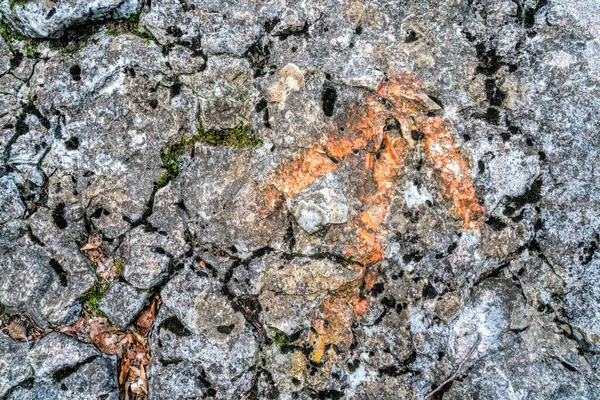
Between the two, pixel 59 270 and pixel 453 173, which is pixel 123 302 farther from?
pixel 453 173

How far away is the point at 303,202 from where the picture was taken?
8.80 ft

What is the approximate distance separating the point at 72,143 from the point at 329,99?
5.76 ft

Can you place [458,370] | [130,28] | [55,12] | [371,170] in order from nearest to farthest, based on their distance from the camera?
1. [458,370]
2. [371,170]
3. [55,12]
4. [130,28]

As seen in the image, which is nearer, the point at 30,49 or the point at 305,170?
the point at 305,170

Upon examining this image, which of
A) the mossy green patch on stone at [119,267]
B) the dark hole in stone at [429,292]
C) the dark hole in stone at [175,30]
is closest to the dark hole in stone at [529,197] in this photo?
the dark hole in stone at [429,292]

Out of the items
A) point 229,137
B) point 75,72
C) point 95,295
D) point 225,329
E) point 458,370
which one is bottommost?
point 458,370

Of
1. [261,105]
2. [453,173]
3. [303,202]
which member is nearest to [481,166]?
[453,173]

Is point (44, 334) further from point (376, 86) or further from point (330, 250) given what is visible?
point (376, 86)

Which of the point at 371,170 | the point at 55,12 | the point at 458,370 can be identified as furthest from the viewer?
the point at 55,12

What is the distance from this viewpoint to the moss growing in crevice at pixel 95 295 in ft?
9.70

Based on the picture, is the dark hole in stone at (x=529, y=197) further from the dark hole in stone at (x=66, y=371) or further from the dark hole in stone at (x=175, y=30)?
the dark hole in stone at (x=66, y=371)

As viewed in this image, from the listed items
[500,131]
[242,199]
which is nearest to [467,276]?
[500,131]

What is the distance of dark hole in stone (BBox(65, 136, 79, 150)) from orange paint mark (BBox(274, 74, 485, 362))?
1.42m

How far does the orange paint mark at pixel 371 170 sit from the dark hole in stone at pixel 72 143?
1.42 metres
